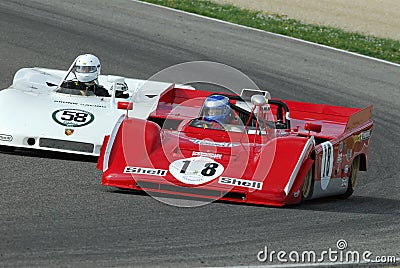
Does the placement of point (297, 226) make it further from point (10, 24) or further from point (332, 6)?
point (332, 6)

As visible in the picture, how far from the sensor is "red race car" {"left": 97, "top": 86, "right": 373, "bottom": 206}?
904 cm

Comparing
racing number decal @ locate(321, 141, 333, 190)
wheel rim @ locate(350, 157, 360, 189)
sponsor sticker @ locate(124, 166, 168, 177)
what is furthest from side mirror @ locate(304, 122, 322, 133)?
sponsor sticker @ locate(124, 166, 168, 177)

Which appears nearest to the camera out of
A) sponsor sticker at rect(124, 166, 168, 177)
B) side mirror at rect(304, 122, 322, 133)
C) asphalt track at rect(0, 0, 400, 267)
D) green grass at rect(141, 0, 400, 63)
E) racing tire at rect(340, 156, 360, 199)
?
asphalt track at rect(0, 0, 400, 267)

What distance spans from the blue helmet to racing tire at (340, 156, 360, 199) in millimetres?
1479

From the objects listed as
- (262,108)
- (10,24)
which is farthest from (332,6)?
(262,108)

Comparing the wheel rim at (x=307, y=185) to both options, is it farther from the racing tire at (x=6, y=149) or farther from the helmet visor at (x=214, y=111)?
the racing tire at (x=6, y=149)

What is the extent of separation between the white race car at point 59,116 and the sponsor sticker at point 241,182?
181 centimetres

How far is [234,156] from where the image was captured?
371 inches

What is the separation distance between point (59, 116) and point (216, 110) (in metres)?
2.07

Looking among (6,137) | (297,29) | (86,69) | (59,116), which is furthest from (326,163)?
(297,29)

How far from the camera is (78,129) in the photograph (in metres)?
11.2

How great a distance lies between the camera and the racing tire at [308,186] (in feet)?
31.2

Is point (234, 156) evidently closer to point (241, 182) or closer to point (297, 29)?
point (241, 182)

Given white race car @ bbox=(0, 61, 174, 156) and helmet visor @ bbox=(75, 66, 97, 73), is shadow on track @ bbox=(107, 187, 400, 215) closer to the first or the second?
white race car @ bbox=(0, 61, 174, 156)
